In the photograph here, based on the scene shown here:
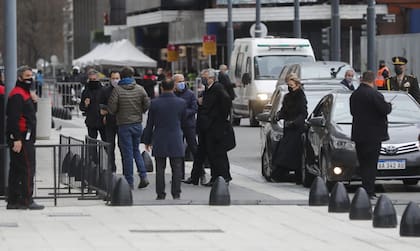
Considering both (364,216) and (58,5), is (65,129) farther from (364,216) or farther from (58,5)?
(58,5)

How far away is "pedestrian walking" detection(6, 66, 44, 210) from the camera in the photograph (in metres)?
16.7

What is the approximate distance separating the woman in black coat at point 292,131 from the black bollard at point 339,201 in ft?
16.1

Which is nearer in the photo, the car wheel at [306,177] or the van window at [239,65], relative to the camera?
the car wheel at [306,177]

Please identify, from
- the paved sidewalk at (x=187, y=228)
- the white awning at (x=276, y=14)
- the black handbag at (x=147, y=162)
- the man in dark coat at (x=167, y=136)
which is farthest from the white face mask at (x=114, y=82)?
the white awning at (x=276, y=14)

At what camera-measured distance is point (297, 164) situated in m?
21.5

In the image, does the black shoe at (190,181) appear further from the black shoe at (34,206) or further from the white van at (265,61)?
the white van at (265,61)

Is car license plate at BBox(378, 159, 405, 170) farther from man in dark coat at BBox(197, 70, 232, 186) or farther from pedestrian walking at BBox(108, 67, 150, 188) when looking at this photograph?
pedestrian walking at BBox(108, 67, 150, 188)

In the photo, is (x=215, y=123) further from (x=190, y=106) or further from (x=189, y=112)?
(x=190, y=106)

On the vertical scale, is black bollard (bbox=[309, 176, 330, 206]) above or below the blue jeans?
below

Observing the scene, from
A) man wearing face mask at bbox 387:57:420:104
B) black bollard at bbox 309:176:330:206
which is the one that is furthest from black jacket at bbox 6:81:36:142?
man wearing face mask at bbox 387:57:420:104

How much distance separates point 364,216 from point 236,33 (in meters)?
62.4

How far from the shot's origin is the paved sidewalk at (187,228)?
13328 mm

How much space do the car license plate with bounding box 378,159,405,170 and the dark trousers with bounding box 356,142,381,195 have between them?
3.46 feet

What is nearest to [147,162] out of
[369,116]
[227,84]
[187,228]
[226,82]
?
[369,116]
